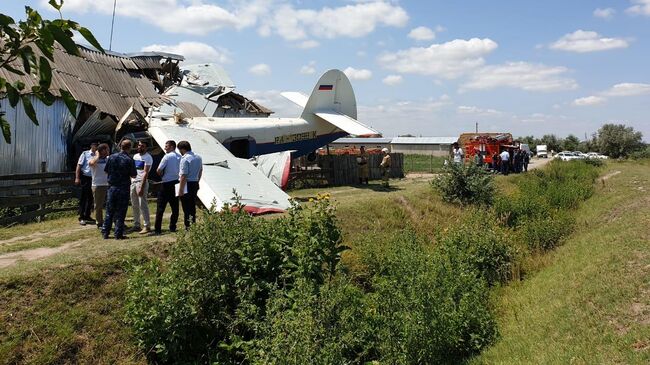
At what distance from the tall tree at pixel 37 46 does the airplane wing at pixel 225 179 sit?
29.2 feet

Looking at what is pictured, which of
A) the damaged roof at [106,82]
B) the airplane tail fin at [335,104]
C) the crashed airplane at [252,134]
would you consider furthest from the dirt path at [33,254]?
the airplane tail fin at [335,104]

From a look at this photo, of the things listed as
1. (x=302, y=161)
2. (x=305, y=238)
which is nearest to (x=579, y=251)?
(x=305, y=238)

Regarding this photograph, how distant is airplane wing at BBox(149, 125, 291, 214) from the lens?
12.3 metres

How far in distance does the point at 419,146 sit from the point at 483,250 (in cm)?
7081

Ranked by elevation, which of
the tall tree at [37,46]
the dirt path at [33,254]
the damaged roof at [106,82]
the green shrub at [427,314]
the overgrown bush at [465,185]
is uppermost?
the damaged roof at [106,82]

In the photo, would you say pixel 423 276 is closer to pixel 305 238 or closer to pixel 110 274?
pixel 305 238

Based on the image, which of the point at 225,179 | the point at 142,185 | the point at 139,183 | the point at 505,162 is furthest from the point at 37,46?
the point at 505,162

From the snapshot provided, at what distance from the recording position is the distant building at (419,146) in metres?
78.4

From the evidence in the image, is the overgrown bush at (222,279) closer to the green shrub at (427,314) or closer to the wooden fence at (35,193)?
the green shrub at (427,314)

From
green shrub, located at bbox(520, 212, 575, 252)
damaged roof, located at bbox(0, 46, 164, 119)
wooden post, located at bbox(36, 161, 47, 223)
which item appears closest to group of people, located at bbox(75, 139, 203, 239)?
wooden post, located at bbox(36, 161, 47, 223)

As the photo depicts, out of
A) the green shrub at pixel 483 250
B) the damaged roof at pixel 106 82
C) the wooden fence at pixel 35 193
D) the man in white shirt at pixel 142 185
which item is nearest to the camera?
the man in white shirt at pixel 142 185

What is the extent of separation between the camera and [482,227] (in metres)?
13.6

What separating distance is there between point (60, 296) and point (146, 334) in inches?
56.6

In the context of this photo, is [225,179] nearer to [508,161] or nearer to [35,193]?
[35,193]
